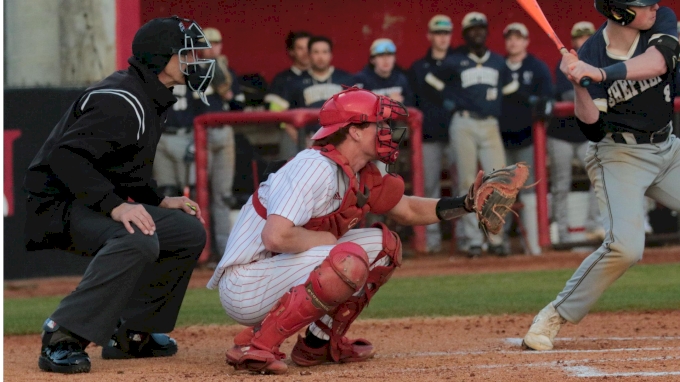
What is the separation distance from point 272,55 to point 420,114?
397cm

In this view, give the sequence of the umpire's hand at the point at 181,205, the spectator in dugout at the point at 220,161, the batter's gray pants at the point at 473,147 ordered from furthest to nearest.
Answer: the batter's gray pants at the point at 473,147 → the spectator in dugout at the point at 220,161 → the umpire's hand at the point at 181,205

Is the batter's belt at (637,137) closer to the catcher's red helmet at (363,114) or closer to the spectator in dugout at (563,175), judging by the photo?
the catcher's red helmet at (363,114)

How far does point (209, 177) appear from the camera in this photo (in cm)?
969

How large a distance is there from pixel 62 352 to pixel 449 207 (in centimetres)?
184

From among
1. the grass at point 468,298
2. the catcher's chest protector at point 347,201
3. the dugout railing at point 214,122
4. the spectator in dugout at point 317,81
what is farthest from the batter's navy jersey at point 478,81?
the catcher's chest protector at point 347,201

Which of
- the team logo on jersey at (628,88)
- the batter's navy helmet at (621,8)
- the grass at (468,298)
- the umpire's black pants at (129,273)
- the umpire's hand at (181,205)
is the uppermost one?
the batter's navy helmet at (621,8)

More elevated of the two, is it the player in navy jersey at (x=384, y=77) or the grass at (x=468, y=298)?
the player in navy jersey at (x=384, y=77)

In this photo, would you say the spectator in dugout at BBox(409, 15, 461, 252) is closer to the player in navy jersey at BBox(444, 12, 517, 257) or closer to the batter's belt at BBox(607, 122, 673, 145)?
the player in navy jersey at BBox(444, 12, 517, 257)

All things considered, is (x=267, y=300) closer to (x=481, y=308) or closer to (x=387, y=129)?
(x=387, y=129)

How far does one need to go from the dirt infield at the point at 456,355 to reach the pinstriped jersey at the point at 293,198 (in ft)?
1.75

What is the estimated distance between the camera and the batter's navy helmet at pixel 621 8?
4984 mm

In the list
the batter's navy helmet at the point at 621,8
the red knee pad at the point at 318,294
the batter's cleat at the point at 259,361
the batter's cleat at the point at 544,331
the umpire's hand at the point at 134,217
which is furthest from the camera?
the batter's cleat at the point at 544,331

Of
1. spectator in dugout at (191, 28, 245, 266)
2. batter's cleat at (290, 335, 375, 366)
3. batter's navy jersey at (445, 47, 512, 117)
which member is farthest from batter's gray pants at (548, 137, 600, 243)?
batter's cleat at (290, 335, 375, 366)

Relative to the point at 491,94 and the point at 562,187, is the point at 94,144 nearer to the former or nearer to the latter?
the point at 491,94
